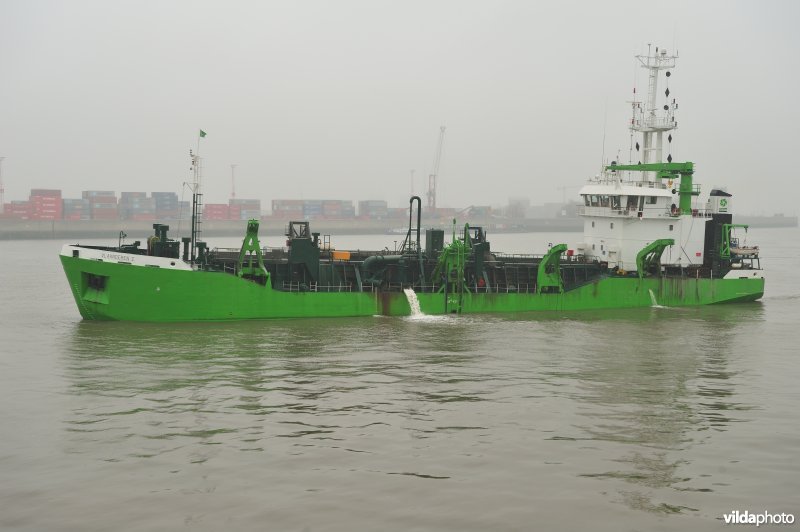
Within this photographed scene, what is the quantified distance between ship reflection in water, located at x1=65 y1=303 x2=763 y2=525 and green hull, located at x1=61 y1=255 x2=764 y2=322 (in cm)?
97

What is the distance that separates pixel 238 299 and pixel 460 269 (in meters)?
11.1

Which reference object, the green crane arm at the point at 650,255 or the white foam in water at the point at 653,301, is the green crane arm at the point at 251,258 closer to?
the green crane arm at the point at 650,255

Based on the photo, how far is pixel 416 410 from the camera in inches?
880

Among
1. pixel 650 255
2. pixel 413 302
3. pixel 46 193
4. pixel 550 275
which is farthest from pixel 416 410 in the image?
pixel 46 193

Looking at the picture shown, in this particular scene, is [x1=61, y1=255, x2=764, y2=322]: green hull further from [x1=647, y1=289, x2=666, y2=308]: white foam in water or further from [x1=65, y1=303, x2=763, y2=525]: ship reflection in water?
[x1=647, y1=289, x2=666, y2=308]: white foam in water

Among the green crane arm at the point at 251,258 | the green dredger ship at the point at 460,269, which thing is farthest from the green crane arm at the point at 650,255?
the green crane arm at the point at 251,258

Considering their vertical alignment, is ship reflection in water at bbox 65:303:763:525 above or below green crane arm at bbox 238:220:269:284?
below

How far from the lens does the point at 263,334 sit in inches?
1314

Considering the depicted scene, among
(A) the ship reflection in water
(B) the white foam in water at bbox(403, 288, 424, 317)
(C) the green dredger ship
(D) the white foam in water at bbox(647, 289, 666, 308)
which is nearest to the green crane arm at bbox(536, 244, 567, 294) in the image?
(C) the green dredger ship

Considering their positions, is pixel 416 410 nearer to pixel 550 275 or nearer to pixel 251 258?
pixel 251 258

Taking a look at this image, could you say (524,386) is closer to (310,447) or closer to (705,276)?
(310,447)

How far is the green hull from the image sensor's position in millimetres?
34344

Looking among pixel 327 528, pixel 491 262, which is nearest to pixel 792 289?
pixel 491 262

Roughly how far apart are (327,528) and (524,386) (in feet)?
39.2
